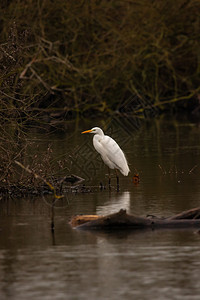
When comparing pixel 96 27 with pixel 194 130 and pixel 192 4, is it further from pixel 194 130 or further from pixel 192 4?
pixel 194 130

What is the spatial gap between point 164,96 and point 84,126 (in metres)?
11.5

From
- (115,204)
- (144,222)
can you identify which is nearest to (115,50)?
(115,204)

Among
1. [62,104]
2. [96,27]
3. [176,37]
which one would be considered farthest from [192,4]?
[62,104]

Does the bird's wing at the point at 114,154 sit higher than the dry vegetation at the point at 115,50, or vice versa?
the dry vegetation at the point at 115,50

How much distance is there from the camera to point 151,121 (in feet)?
116

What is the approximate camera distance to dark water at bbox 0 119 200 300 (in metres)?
7.38

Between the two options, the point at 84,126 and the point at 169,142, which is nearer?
the point at 169,142

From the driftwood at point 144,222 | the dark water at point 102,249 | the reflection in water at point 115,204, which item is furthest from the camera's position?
the reflection in water at point 115,204

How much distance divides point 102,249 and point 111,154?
6426 mm

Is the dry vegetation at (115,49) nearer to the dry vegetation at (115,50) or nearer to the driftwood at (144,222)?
the dry vegetation at (115,50)

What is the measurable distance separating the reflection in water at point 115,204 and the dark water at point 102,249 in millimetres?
14

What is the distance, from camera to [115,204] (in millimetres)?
12438

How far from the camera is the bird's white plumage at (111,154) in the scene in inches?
603

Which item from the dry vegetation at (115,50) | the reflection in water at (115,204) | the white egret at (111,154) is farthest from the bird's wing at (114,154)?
the dry vegetation at (115,50)
